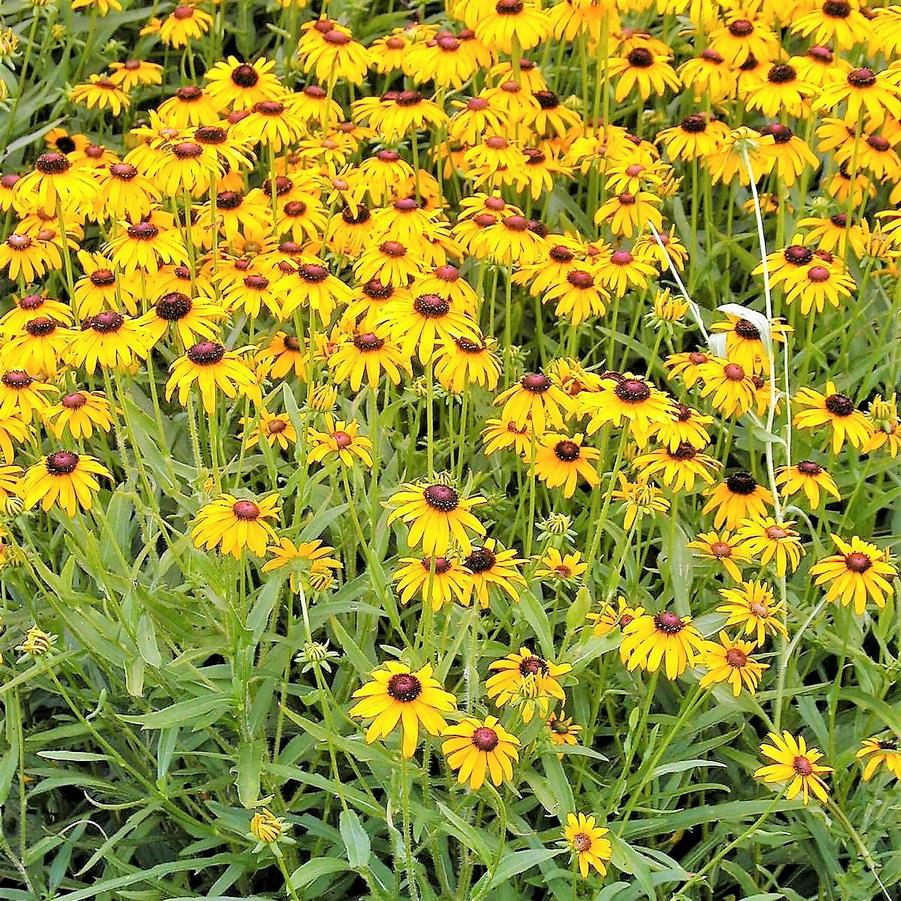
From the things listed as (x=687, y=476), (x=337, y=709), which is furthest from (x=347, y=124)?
(x=337, y=709)

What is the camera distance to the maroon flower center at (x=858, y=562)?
2414mm

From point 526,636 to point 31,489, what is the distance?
105 centimetres

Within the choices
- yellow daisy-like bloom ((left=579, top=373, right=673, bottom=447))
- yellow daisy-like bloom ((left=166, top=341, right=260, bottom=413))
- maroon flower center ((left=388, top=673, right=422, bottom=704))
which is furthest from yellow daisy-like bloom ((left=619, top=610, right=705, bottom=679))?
yellow daisy-like bloom ((left=166, top=341, right=260, bottom=413))

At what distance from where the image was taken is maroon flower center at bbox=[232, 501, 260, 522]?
228 centimetres

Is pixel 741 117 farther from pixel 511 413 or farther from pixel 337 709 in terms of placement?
pixel 337 709

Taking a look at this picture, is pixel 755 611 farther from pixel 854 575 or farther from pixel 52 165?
pixel 52 165

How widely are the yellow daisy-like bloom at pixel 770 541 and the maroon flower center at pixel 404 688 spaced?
2.61 feet

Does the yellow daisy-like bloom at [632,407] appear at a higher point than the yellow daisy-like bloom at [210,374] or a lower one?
lower

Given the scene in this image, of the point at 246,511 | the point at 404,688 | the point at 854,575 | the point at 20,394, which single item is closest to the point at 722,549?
the point at 854,575

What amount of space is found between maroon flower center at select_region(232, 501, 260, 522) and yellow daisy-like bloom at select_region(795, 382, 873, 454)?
47.5 inches

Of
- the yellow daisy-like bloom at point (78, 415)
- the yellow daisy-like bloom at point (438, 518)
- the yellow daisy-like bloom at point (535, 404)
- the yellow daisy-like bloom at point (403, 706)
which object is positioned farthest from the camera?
the yellow daisy-like bloom at point (78, 415)

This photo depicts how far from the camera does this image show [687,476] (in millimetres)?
2551

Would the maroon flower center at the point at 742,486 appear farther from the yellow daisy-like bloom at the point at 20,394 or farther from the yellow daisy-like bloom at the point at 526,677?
the yellow daisy-like bloom at the point at 20,394

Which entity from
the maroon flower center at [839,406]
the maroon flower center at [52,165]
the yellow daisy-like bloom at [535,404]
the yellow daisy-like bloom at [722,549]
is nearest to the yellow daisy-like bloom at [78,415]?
the maroon flower center at [52,165]
